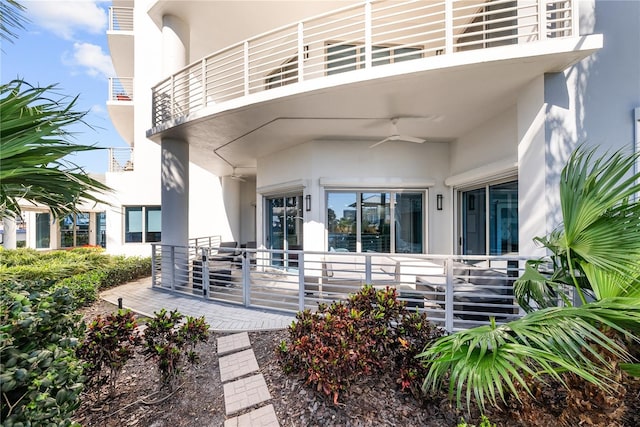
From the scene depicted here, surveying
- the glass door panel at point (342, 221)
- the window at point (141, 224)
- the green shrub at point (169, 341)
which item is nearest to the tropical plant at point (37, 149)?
the green shrub at point (169, 341)

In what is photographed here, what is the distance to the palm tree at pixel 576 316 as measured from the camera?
5.43 ft

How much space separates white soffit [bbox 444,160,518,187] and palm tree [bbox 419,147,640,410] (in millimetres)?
2680

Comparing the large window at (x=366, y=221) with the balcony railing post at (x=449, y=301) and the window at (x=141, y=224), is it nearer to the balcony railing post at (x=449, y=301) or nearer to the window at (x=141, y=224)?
the balcony railing post at (x=449, y=301)

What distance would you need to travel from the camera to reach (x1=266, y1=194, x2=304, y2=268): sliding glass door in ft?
27.3

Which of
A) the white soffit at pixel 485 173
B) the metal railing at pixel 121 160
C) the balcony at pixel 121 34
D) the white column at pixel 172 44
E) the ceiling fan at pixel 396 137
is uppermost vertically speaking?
the balcony at pixel 121 34

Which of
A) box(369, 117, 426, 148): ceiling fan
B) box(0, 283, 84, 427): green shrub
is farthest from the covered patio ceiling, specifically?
box(0, 283, 84, 427): green shrub

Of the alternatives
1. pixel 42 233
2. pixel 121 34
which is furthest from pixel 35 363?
pixel 42 233

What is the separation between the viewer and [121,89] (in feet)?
44.9

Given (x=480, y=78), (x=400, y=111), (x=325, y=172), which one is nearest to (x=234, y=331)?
(x=325, y=172)

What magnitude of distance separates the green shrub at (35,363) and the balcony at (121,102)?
46.1 feet

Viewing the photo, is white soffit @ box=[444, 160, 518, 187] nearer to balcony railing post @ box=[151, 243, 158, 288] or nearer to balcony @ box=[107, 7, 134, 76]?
balcony railing post @ box=[151, 243, 158, 288]

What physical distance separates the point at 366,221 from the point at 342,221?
→ 25.5 inches

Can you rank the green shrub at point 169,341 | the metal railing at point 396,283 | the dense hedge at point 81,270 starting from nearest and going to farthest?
the green shrub at point 169,341 < the metal railing at point 396,283 < the dense hedge at point 81,270

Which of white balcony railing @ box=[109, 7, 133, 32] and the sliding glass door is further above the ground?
white balcony railing @ box=[109, 7, 133, 32]
